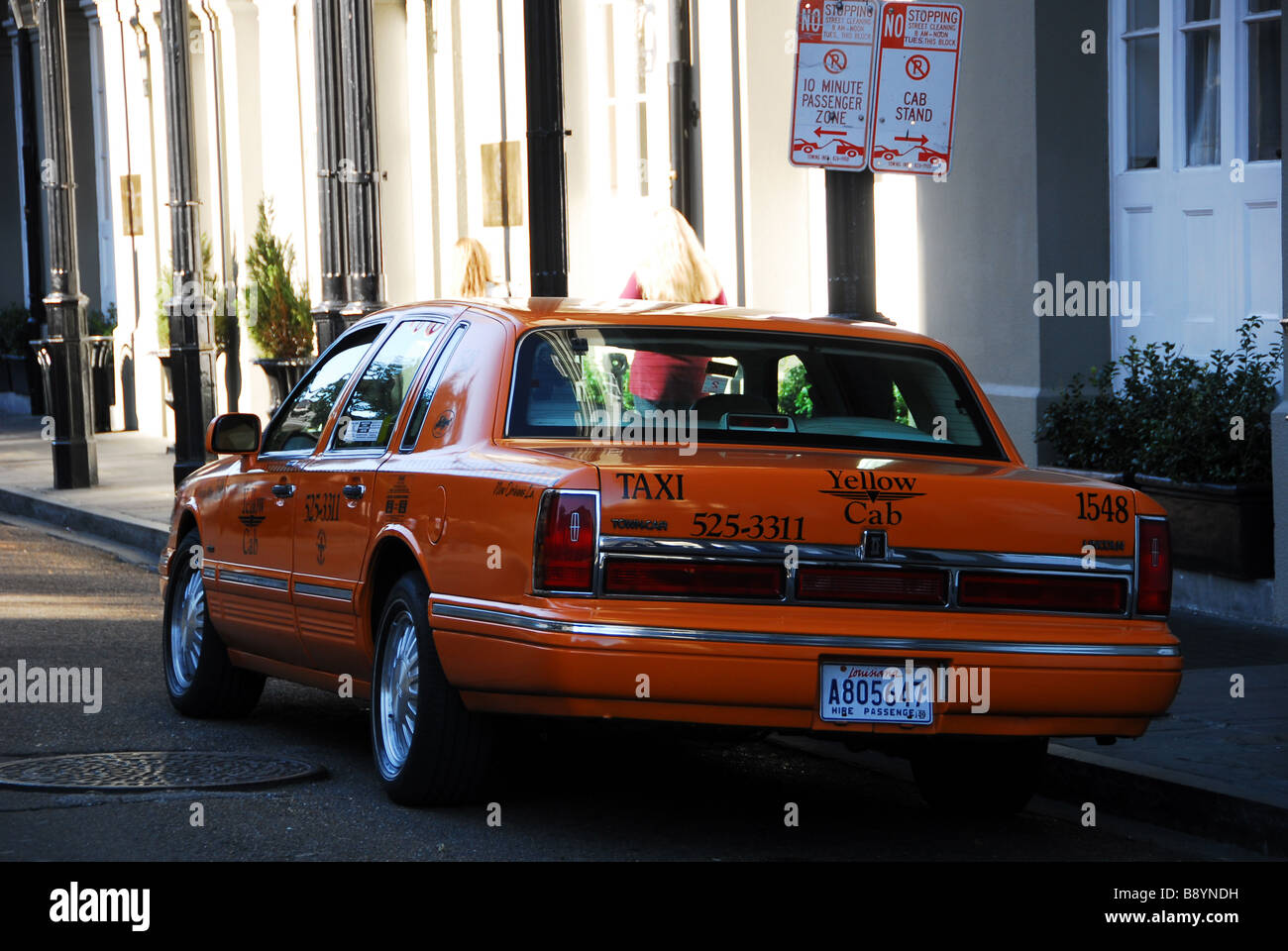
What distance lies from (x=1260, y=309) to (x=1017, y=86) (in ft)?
6.69

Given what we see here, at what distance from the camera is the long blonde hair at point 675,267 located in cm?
952

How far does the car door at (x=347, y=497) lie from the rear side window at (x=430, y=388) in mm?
109

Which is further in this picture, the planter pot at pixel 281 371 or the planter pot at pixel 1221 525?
the planter pot at pixel 281 371

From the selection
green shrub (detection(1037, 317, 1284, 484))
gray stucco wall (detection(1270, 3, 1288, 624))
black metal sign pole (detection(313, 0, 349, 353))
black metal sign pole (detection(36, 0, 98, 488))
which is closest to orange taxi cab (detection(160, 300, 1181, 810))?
gray stucco wall (detection(1270, 3, 1288, 624))

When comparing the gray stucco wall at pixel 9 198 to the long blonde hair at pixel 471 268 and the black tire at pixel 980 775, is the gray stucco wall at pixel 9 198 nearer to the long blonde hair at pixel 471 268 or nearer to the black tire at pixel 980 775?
the long blonde hair at pixel 471 268

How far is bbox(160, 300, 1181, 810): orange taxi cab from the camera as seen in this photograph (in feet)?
19.1

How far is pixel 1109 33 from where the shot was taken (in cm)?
1220

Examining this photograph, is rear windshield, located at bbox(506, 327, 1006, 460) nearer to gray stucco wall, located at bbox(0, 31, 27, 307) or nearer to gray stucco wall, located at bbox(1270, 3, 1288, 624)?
gray stucco wall, located at bbox(1270, 3, 1288, 624)

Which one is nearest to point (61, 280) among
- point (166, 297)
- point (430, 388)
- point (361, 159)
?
point (166, 297)

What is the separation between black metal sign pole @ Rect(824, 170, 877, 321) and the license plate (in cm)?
264

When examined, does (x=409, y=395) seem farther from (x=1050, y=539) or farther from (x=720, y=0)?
(x=720, y=0)

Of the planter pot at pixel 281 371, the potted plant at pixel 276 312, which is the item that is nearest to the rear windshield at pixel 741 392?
the planter pot at pixel 281 371

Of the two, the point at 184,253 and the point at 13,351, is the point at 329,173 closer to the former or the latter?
the point at 184,253
